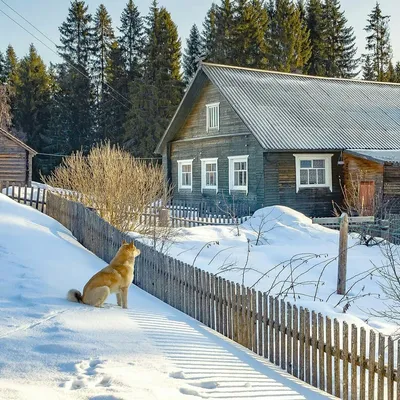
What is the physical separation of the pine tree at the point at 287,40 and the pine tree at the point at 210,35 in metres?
5.37

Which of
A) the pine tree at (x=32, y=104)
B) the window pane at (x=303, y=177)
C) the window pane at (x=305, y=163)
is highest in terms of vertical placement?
the pine tree at (x=32, y=104)

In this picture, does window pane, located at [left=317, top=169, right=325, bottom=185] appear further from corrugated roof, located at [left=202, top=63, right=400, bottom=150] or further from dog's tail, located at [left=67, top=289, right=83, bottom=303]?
dog's tail, located at [left=67, top=289, right=83, bottom=303]

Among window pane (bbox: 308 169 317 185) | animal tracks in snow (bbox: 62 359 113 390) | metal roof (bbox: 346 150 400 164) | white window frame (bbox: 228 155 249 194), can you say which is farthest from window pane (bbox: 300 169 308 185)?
animal tracks in snow (bbox: 62 359 113 390)

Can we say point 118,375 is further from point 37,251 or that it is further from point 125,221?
point 125,221

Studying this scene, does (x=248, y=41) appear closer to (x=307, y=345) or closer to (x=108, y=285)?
(x=108, y=285)

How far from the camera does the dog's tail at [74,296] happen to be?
7703 mm

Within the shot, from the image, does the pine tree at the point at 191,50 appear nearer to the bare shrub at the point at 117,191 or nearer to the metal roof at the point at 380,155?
the metal roof at the point at 380,155

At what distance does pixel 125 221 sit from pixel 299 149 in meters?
10.1

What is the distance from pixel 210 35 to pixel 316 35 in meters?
12.2

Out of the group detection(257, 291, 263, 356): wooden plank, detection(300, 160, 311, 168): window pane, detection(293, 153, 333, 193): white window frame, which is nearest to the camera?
detection(257, 291, 263, 356): wooden plank

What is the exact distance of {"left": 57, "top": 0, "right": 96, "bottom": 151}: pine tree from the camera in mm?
52406

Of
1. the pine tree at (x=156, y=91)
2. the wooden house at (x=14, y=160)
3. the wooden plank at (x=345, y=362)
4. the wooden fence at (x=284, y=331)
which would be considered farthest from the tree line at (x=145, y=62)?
the wooden plank at (x=345, y=362)

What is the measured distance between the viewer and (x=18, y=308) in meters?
7.25

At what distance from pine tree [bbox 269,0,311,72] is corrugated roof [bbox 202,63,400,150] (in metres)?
18.9
